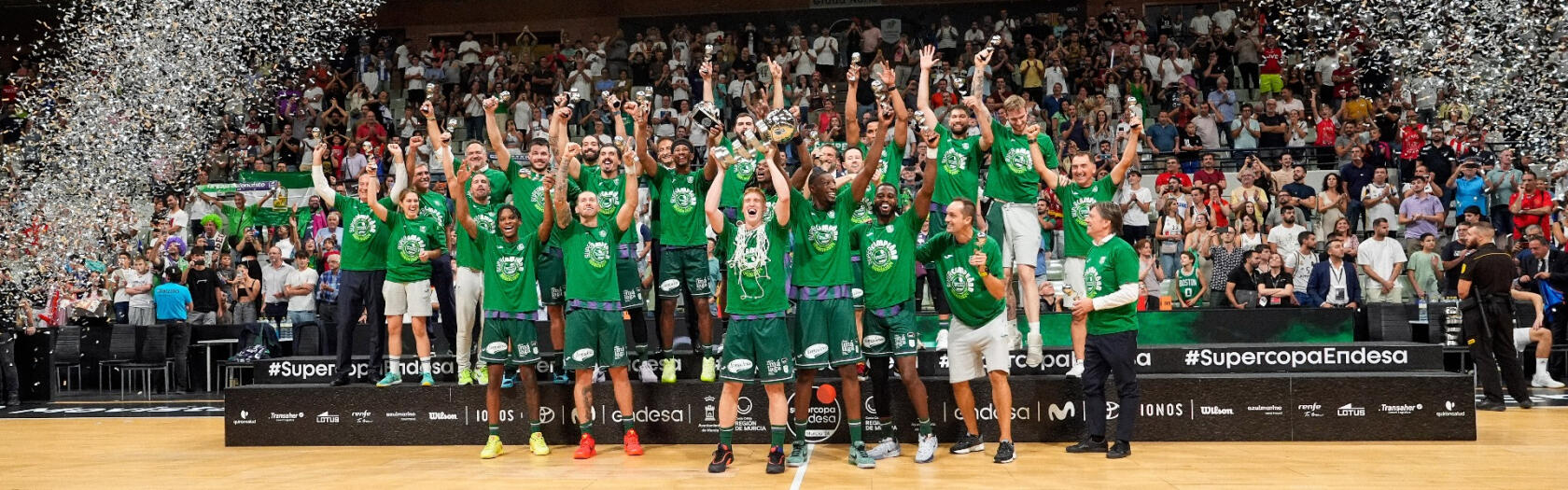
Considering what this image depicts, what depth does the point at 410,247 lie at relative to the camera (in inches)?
381

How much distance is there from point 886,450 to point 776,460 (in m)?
0.99

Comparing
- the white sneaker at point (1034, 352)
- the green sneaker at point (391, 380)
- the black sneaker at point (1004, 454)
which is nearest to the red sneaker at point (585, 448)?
the green sneaker at point (391, 380)

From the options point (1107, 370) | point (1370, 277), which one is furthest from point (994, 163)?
point (1370, 277)

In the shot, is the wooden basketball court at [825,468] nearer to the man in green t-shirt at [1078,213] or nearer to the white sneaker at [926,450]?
the white sneaker at [926,450]

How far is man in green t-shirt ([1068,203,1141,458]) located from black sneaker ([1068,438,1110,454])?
0.73 feet

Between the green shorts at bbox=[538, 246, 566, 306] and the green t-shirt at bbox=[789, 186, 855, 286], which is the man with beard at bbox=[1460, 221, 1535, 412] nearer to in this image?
the green t-shirt at bbox=[789, 186, 855, 286]

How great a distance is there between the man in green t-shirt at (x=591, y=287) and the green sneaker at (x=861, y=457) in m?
1.76

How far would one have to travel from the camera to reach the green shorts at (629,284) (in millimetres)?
9242

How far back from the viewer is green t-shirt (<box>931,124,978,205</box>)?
9344 millimetres

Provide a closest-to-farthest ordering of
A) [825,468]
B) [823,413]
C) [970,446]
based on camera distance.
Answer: [825,468]
[970,446]
[823,413]

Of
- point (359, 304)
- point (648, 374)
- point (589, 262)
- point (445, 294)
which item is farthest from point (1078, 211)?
point (359, 304)

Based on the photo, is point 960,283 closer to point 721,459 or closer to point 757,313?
point 757,313

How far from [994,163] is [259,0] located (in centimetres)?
1423

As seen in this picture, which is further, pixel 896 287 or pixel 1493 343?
pixel 1493 343
